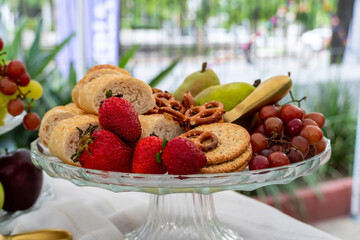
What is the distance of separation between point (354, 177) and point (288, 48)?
83.8 inches

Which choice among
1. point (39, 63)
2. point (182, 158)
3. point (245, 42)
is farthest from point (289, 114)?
point (245, 42)

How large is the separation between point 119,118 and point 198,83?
31 centimetres

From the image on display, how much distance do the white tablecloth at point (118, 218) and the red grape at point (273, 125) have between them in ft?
0.68

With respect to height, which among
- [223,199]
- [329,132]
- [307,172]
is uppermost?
[307,172]

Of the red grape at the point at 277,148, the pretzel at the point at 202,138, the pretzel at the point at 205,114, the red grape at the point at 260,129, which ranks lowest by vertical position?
the red grape at the point at 277,148

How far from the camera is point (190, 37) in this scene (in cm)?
434

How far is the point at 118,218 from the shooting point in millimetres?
824

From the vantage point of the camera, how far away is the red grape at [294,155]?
25.0 inches

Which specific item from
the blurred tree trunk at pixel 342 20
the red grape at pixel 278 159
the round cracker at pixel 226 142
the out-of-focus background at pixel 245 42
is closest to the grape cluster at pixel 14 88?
the round cracker at pixel 226 142

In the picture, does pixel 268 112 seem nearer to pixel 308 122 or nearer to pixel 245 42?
pixel 308 122

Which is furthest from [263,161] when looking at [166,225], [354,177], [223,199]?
[354,177]

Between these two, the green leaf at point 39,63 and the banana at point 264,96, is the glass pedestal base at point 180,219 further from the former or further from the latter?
the green leaf at point 39,63

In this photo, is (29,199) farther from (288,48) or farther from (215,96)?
(288,48)

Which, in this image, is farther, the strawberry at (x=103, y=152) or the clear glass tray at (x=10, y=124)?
the clear glass tray at (x=10, y=124)
